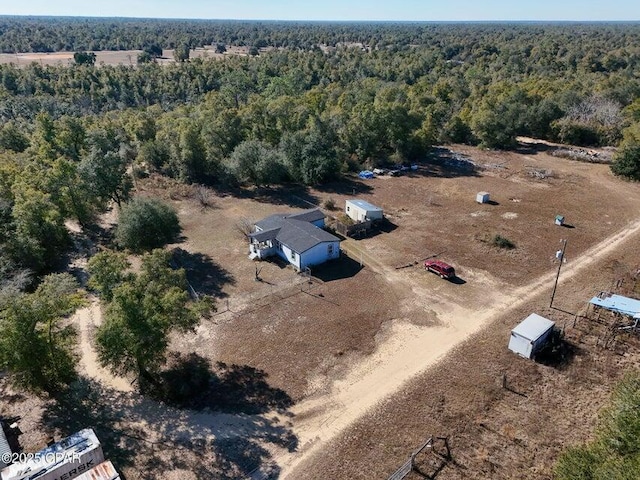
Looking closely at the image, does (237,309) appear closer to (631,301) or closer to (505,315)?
(505,315)

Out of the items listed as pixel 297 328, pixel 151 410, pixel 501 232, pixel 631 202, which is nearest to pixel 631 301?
pixel 501 232

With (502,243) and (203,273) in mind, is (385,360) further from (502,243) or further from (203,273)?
(502,243)

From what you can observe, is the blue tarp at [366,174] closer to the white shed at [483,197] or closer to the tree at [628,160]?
the white shed at [483,197]

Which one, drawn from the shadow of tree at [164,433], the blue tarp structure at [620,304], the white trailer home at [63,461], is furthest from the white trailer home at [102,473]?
the blue tarp structure at [620,304]

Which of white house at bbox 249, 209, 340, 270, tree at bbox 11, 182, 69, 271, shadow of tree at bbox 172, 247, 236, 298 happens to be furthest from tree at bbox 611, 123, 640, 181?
tree at bbox 11, 182, 69, 271

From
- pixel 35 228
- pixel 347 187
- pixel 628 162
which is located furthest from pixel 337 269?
pixel 628 162

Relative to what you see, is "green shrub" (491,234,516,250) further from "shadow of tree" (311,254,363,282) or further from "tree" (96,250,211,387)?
"tree" (96,250,211,387)
